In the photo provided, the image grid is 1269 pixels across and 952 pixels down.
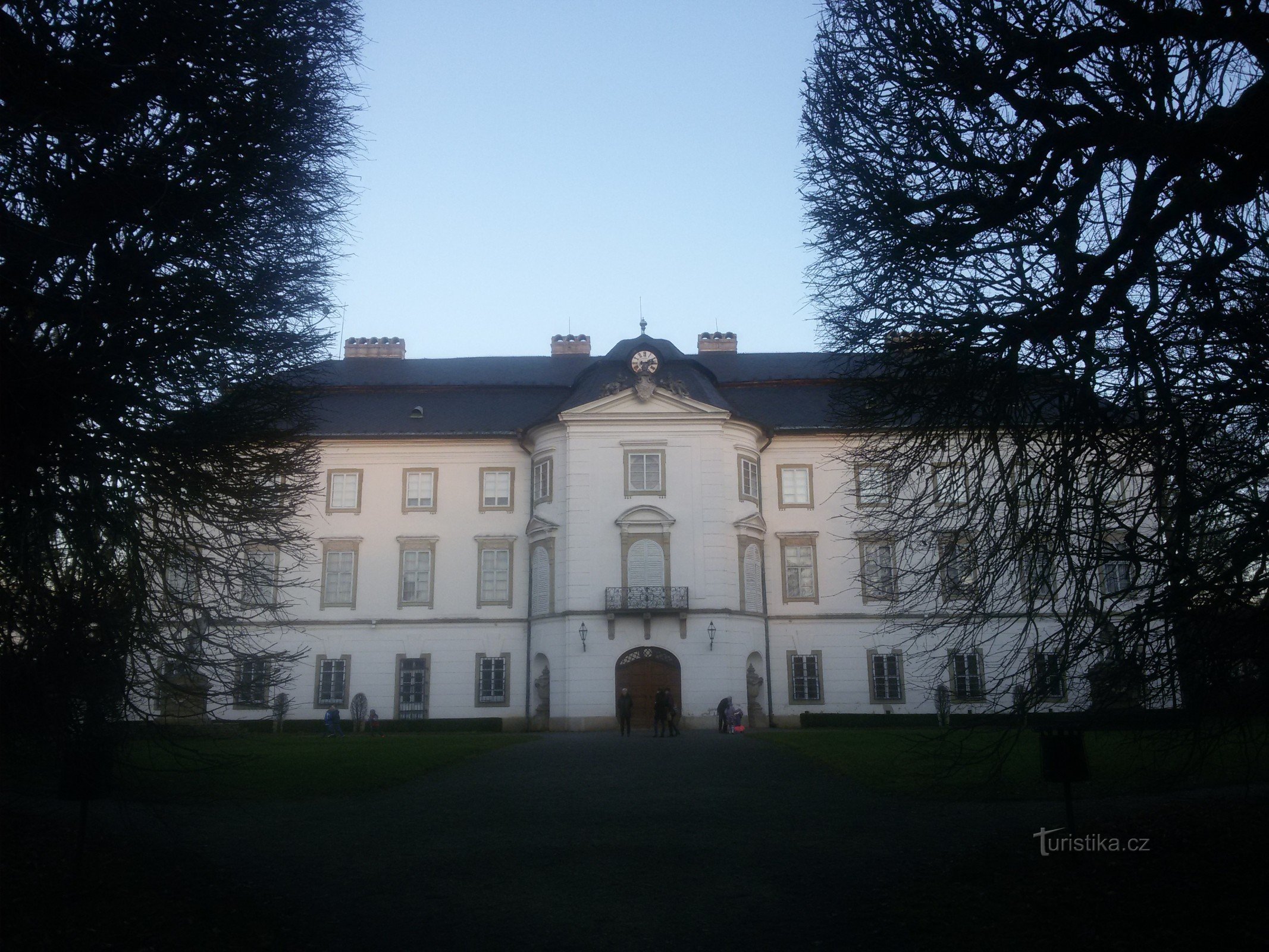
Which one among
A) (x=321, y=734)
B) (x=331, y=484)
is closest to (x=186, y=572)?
(x=321, y=734)

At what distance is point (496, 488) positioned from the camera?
36594 mm

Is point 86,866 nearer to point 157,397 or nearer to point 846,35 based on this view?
point 157,397

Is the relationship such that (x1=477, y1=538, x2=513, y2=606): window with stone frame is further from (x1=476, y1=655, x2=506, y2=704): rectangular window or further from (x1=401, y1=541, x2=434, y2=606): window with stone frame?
(x1=476, y1=655, x2=506, y2=704): rectangular window

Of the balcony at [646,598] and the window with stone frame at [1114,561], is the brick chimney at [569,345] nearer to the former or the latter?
the balcony at [646,598]

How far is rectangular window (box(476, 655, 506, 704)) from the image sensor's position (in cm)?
3516

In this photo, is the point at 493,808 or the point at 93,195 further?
the point at 493,808

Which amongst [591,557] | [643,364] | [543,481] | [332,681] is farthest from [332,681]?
[643,364]

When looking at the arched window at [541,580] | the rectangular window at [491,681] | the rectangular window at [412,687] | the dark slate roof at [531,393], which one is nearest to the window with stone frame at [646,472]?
the dark slate roof at [531,393]

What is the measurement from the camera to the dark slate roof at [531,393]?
35.3 meters

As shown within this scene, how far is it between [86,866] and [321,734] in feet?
81.1

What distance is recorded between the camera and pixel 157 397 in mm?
9070

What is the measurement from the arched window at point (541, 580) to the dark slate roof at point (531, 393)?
435cm

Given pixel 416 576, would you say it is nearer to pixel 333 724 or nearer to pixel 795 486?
pixel 333 724

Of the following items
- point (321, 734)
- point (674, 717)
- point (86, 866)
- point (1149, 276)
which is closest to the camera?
point (1149, 276)
